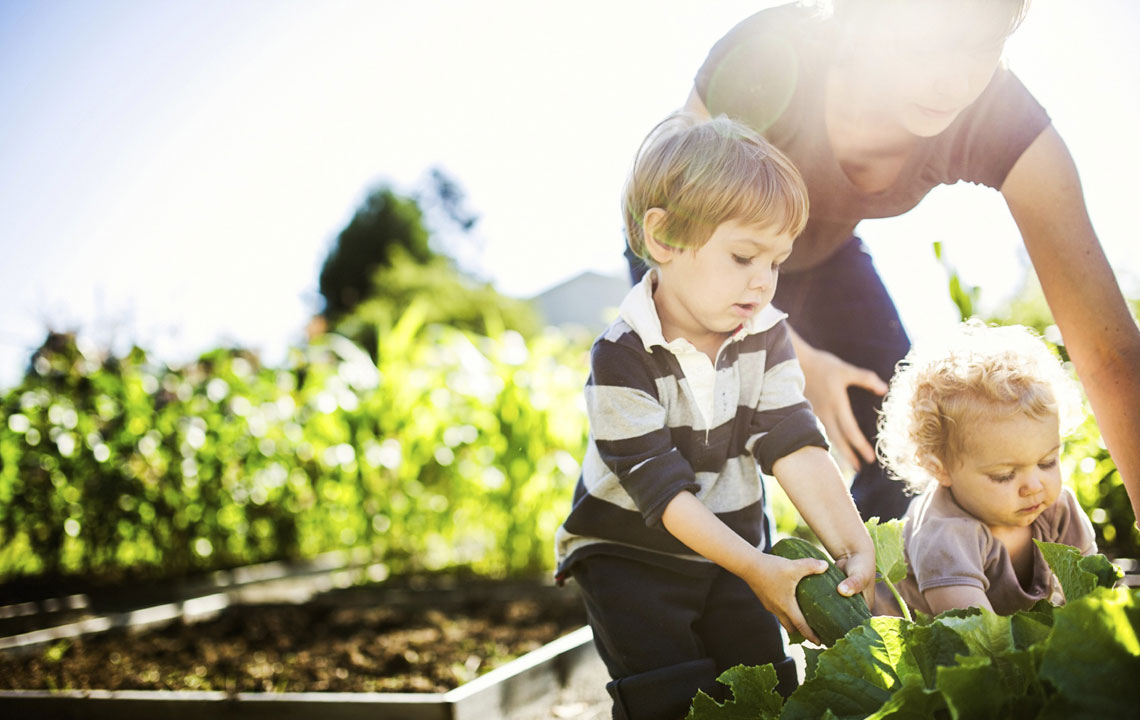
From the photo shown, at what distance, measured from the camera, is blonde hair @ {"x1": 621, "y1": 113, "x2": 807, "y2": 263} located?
1495mm

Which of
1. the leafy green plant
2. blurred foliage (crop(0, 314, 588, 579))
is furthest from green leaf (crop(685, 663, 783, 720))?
blurred foliage (crop(0, 314, 588, 579))

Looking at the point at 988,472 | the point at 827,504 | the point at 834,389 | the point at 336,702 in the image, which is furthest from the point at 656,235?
the point at 336,702

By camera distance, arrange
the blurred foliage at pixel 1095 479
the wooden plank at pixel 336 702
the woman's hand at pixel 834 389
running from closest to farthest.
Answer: the woman's hand at pixel 834 389 < the wooden plank at pixel 336 702 < the blurred foliage at pixel 1095 479

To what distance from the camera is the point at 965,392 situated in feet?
5.59

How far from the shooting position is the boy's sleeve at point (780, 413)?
1.57m

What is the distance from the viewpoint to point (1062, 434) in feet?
5.79

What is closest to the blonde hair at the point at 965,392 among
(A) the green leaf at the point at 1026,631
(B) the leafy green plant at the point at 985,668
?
(B) the leafy green plant at the point at 985,668

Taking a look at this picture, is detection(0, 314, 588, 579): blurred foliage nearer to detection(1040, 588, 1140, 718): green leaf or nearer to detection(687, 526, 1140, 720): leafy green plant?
detection(687, 526, 1140, 720): leafy green plant

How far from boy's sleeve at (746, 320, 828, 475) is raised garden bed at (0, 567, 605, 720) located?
1.03m

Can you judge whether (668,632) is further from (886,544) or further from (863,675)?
(863,675)

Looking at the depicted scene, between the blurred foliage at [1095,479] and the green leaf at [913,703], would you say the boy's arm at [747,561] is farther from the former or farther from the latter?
the blurred foliage at [1095,479]

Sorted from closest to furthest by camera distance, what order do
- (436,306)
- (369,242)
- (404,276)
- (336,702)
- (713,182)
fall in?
(713,182) < (336,702) < (436,306) < (404,276) < (369,242)

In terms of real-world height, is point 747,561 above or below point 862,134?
below

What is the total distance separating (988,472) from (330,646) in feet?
8.12
